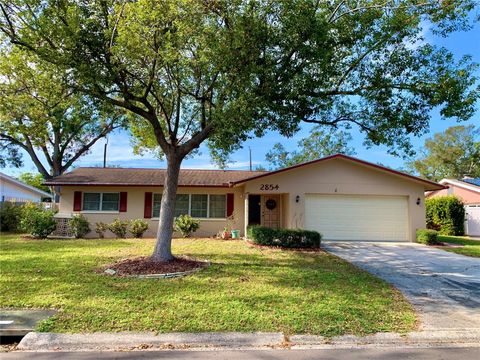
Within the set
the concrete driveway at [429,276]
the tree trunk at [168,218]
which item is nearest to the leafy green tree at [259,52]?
the tree trunk at [168,218]

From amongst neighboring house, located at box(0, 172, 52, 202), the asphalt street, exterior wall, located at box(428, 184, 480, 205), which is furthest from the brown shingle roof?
exterior wall, located at box(428, 184, 480, 205)

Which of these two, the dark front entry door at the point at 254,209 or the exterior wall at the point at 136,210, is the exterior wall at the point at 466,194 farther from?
the exterior wall at the point at 136,210

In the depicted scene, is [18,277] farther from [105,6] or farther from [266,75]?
[266,75]

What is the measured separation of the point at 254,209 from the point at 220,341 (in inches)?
560

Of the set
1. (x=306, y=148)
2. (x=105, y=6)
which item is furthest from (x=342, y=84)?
(x=306, y=148)

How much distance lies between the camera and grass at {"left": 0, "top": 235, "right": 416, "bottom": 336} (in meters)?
4.98

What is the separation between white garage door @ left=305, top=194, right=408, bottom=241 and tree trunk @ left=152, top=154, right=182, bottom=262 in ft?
26.8

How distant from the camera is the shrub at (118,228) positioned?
16281 millimetres

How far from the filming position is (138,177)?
1862 centimetres

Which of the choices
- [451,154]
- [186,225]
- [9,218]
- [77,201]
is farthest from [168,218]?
[451,154]

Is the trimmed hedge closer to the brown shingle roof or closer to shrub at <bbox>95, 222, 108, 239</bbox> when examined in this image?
the brown shingle roof

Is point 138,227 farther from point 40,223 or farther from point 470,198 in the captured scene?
point 470,198

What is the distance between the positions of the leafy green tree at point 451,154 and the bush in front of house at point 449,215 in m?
22.5

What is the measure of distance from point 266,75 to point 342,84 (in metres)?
2.45
